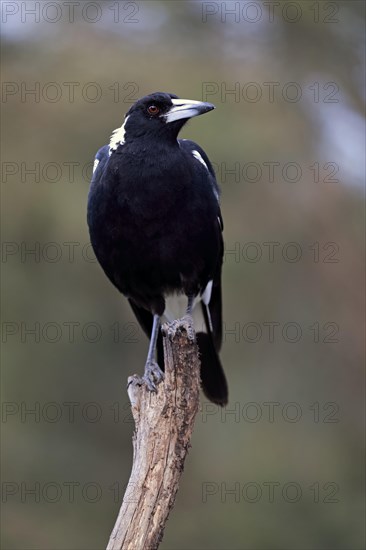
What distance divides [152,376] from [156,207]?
70cm

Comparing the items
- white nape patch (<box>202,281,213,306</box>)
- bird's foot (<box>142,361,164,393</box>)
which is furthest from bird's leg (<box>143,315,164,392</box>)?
white nape patch (<box>202,281,213,306</box>)

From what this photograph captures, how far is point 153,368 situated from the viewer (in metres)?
3.32

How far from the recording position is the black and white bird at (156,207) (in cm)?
356

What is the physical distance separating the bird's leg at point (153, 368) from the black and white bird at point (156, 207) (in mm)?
10

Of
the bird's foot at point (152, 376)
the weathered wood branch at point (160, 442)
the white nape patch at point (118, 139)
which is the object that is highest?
the white nape patch at point (118, 139)

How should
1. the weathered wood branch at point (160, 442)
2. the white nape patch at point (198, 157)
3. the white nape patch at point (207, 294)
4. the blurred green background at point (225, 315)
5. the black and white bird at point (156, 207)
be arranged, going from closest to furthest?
the weathered wood branch at point (160, 442) < the black and white bird at point (156, 207) < the white nape patch at point (198, 157) < the white nape patch at point (207, 294) < the blurred green background at point (225, 315)

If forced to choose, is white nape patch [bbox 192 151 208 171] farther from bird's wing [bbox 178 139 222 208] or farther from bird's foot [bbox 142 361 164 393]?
bird's foot [bbox 142 361 164 393]

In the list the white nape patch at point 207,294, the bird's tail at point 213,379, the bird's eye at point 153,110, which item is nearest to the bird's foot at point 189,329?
the bird's tail at point 213,379

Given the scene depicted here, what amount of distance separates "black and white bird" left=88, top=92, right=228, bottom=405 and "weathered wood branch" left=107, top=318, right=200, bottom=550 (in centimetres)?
46

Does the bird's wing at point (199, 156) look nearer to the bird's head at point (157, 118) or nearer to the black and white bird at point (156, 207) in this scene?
the black and white bird at point (156, 207)

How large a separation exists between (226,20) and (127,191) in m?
2.95

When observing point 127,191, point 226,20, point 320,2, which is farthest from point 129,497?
point 320,2

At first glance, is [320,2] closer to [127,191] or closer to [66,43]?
[66,43]

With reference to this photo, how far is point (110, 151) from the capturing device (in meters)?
3.71
